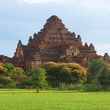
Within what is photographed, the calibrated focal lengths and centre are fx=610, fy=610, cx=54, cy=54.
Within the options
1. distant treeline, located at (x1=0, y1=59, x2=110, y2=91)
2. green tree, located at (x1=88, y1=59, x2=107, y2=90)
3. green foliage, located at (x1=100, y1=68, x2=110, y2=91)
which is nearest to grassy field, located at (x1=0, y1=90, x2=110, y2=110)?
distant treeline, located at (x1=0, y1=59, x2=110, y2=91)

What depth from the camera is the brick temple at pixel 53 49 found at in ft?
429

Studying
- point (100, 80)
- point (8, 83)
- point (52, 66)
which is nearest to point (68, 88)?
point (100, 80)

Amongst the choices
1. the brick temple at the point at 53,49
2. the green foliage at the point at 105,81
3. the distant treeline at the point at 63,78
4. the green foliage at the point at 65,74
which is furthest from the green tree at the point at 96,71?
the brick temple at the point at 53,49

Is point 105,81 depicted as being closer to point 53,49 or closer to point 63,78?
point 63,78

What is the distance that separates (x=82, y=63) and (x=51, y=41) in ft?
44.2

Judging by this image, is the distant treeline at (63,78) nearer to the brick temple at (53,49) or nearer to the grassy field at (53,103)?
the brick temple at (53,49)

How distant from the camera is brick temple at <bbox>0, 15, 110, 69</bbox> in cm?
13062

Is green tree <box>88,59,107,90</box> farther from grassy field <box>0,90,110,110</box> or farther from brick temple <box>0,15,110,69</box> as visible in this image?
grassy field <box>0,90,110,110</box>

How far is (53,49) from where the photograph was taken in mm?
136750

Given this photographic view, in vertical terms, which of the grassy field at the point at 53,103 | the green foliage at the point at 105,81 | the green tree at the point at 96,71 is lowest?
the grassy field at the point at 53,103

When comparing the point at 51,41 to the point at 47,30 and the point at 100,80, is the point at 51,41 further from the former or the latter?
the point at 100,80

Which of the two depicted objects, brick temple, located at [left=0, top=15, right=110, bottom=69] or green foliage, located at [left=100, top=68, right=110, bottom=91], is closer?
green foliage, located at [left=100, top=68, right=110, bottom=91]

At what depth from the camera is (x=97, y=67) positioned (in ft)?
328

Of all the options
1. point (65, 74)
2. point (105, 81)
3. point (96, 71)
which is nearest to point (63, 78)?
point (65, 74)
